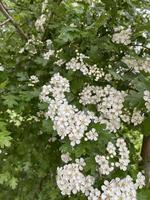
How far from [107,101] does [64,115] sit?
222mm

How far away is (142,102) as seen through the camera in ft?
5.96

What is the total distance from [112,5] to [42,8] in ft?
1.38

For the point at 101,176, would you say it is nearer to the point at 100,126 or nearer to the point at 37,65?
the point at 100,126

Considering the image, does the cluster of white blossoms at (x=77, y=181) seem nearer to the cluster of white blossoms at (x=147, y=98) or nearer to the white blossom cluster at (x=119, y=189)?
the white blossom cluster at (x=119, y=189)

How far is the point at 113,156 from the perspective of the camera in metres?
1.87

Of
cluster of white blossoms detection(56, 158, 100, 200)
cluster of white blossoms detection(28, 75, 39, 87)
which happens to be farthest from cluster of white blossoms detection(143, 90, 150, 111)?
cluster of white blossoms detection(28, 75, 39, 87)

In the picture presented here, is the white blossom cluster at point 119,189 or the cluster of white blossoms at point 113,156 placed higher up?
the cluster of white blossoms at point 113,156

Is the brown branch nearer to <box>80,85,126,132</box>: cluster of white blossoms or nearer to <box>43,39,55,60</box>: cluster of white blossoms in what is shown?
<box>43,39,55,60</box>: cluster of white blossoms

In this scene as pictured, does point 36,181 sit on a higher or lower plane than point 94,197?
lower

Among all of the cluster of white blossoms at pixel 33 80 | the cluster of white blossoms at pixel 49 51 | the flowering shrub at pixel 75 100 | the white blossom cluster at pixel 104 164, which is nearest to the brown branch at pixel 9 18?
the flowering shrub at pixel 75 100

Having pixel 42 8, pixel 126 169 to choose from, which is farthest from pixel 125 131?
pixel 42 8

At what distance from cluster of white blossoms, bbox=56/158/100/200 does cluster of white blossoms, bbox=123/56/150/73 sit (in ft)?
1.49

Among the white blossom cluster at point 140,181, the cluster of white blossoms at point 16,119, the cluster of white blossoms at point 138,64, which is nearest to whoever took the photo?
the white blossom cluster at point 140,181

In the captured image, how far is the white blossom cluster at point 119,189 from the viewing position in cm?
179
